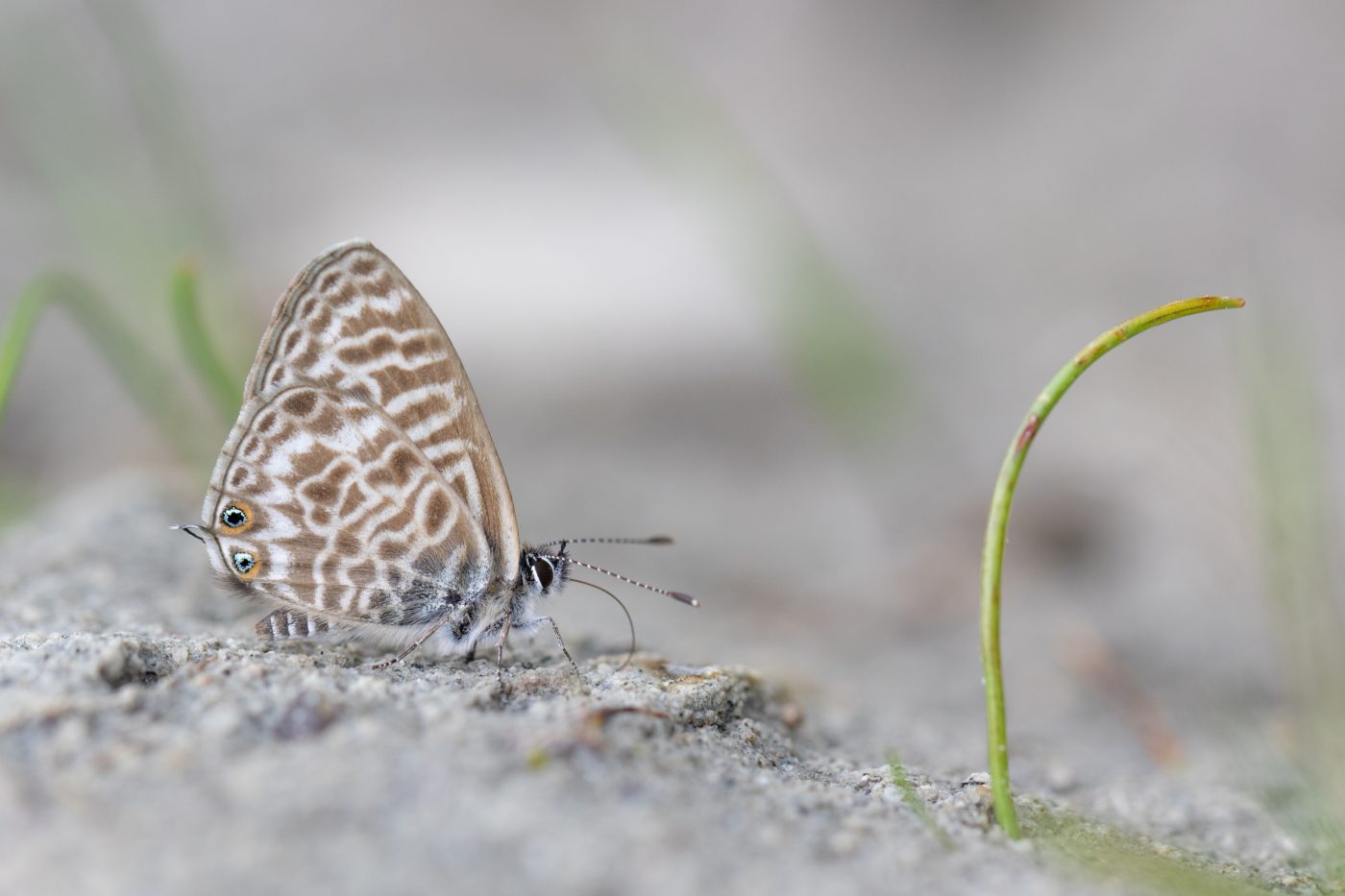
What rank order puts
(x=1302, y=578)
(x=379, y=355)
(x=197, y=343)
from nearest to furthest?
(x=379, y=355)
(x=197, y=343)
(x=1302, y=578)

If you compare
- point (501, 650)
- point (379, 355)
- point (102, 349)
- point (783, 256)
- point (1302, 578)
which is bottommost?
point (1302, 578)

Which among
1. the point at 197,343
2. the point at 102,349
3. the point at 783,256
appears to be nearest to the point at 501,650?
the point at 197,343

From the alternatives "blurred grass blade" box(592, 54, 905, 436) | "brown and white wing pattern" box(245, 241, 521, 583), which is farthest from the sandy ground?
"blurred grass blade" box(592, 54, 905, 436)

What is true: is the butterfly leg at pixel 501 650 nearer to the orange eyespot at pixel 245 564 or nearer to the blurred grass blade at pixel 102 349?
Result: the orange eyespot at pixel 245 564

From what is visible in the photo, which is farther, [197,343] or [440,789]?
[197,343]

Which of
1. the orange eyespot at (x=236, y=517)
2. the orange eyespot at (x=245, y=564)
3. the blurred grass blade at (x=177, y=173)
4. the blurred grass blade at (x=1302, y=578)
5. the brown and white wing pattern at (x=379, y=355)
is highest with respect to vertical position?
the blurred grass blade at (x=177, y=173)

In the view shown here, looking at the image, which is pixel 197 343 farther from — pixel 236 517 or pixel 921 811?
pixel 921 811

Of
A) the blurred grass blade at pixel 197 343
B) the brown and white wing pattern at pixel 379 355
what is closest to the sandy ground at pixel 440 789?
the brown and white wing pattern at pixel 379 355

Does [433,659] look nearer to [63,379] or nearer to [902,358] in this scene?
[902,358]
